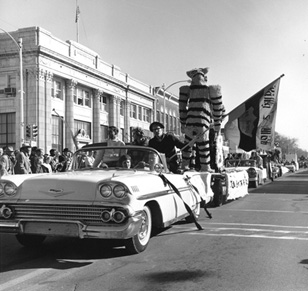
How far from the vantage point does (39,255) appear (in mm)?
5480

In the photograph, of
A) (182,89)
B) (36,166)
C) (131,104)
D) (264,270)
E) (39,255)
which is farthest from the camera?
(131,104)

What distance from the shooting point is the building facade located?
2956cm

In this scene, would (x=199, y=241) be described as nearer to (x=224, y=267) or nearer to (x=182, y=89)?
(x=224, y=267)

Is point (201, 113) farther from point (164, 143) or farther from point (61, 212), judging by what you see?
point (61, 212)

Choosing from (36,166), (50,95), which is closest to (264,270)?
(36,166)

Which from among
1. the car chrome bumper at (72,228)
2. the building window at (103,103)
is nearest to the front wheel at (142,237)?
the car chrome bumper at (72,228)

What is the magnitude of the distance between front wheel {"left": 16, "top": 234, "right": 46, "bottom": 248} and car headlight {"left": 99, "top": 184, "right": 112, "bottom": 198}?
1669 millimetres

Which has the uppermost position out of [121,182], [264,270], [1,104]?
[1,104]

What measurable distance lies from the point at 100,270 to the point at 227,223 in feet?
12.8

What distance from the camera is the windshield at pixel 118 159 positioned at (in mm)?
6297

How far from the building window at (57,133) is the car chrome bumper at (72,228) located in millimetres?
27248

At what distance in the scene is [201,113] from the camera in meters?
9.54

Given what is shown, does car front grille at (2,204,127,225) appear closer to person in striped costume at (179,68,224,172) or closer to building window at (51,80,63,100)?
person in striped costume at (179,68,224,172)

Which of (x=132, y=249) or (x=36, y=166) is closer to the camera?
(x=132, y=249)
